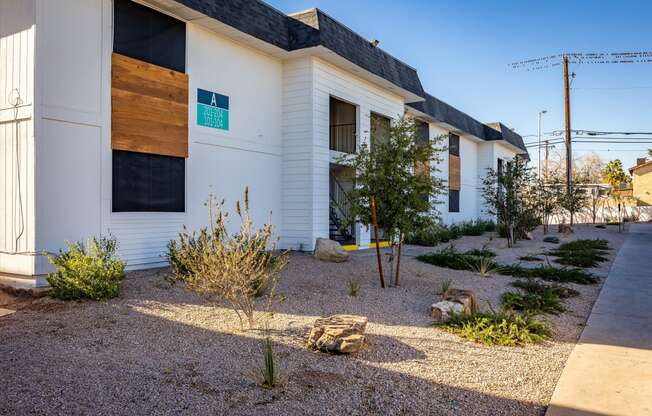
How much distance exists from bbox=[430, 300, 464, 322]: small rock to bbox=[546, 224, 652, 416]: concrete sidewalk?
4.47 feet

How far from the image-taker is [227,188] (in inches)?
400

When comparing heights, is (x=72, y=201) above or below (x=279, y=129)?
below

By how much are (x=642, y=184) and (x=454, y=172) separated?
28.3 meters

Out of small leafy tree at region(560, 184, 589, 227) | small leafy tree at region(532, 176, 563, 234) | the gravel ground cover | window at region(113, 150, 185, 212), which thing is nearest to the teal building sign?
window at region(113, 150, 185, 212)

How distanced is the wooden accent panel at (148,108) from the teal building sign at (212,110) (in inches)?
16.1

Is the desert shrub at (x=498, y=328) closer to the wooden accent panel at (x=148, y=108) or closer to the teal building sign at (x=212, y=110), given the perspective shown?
the wooden accent panel at (x=148, y=108)

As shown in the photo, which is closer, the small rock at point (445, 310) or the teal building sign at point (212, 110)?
the small rock at point (445, 310)

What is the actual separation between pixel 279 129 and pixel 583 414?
972cm

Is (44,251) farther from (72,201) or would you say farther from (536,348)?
(536,348)

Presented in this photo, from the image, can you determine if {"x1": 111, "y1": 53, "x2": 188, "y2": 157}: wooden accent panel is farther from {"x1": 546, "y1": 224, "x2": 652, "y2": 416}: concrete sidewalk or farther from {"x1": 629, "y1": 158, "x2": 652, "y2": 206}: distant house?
{"x1": 629, "y1": 158, "x2": 652, "y2": 206}: distant house

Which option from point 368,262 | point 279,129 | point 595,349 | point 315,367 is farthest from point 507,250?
point 315,367

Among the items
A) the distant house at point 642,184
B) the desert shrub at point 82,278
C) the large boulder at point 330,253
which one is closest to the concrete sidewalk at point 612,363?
the large boulder at point 330,253

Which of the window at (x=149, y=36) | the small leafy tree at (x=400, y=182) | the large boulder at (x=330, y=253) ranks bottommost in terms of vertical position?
the large boulder at (x=330, y=253)

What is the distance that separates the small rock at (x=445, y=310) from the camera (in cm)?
562
